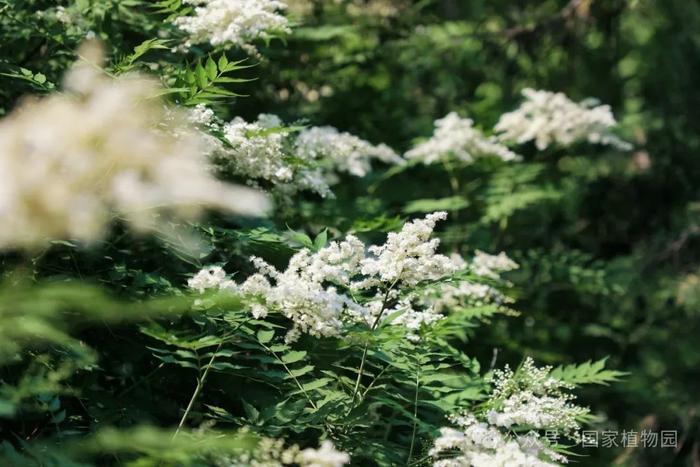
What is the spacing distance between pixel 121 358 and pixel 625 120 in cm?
581

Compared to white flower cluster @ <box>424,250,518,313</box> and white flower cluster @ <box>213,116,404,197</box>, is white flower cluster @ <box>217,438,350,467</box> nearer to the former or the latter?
white flower cluster @ <box>213,116,404,197</box>

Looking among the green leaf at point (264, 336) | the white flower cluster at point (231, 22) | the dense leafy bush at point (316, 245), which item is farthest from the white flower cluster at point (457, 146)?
the green leaf at point (264, 336)

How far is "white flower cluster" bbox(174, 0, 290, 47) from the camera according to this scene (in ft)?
10.2

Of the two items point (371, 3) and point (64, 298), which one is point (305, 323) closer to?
point (64, 298)

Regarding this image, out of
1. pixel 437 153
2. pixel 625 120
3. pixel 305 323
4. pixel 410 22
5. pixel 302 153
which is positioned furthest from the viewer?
pixel 625 120

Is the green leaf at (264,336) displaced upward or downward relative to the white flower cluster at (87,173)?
downward

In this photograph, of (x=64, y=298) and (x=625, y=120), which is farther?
(x=625, y=120)

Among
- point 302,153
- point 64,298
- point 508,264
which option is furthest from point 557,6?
point 64,298

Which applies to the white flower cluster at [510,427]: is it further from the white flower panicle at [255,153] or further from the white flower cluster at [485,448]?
the white flower panicle at [255,153]

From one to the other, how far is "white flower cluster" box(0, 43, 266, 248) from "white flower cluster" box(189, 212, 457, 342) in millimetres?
1019

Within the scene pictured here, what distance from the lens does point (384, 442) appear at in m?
2.43

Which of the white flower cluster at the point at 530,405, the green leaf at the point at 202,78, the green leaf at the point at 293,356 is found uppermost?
the green leaf at the point at 202,78

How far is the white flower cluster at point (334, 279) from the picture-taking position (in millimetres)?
2275

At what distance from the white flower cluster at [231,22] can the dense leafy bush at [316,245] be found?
0.01m
